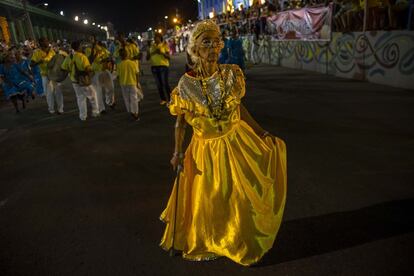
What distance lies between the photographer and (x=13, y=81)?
11805 millimetres

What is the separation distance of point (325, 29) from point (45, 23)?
70.1m

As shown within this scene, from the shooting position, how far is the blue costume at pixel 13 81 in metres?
11.8

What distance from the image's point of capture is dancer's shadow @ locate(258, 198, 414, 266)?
11.0 feet

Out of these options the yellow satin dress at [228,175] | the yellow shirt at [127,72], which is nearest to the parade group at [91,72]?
the yellow shirt at [127,72]

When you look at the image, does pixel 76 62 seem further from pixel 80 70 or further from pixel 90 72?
pixel 90 72

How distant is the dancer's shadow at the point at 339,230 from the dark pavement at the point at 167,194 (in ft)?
0.03

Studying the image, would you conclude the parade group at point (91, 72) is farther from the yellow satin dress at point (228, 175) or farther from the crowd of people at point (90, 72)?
Answer: the yellow satin dress at point (228, 175)

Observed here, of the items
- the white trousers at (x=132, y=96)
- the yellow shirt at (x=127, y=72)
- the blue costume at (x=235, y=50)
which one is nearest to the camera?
the yellow shirt at (x=127, y=72)

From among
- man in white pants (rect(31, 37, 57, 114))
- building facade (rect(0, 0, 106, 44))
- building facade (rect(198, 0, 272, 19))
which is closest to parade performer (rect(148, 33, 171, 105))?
building facade (rect(0, 0, 106, 44))

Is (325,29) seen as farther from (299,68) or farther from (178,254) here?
(178,254)

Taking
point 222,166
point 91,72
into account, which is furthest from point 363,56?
point 222,166

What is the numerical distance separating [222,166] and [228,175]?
0.09 m

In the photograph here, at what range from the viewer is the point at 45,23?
235 feet

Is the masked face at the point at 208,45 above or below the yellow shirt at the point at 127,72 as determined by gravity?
above
